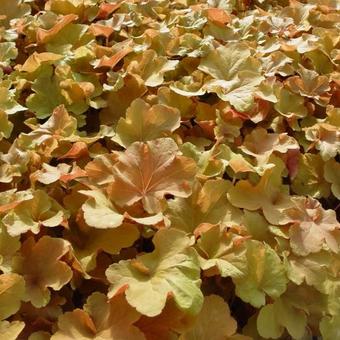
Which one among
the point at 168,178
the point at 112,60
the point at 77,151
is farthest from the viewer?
the point at 112,60

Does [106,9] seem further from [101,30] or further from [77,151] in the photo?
[77,151]

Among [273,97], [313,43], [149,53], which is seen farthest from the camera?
[313,43]

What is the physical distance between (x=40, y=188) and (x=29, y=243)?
21cm

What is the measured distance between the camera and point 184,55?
1.98 metres

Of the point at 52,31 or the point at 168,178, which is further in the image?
the point at 52,31

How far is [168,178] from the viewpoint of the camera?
4.60 feet

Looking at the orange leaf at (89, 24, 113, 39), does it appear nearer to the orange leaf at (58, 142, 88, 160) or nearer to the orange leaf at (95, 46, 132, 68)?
the orange leaf at (95, 46, 132, 68)

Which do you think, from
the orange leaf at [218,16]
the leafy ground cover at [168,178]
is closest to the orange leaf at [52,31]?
the leafy ground cover at [168,178]

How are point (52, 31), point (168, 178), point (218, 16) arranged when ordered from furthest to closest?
1. point (218, 16)
2. point (52, 31)
3. point (168, 178)

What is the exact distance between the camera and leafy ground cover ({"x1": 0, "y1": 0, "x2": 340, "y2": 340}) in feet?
4.05

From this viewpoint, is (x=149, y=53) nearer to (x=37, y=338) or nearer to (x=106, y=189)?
(x=106, y=189)

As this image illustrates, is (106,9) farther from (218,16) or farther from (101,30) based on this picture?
(218,16)

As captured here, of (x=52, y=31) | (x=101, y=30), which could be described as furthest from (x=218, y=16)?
(x=52, y=31)

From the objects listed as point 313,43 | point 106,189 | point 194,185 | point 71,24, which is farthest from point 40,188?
point 313,43
